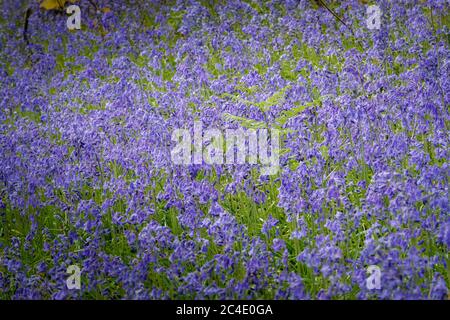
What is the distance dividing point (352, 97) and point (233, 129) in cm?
99

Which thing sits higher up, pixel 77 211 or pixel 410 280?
pixel 77 211

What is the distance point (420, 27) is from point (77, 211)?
12.0 feet

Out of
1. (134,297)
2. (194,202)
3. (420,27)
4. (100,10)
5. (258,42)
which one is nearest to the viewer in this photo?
(134,297)

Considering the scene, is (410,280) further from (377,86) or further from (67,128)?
(67,128)

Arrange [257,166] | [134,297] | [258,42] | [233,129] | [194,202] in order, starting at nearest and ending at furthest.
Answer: [134,297] → [194,202] → [257,166] → [233,129] → [258,42]

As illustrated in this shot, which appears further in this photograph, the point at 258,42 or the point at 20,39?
the point at 20,39

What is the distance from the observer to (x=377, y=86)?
16.8 feet

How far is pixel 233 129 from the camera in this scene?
16.1 ft

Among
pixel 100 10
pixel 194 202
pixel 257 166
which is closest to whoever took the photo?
pixel 194 202

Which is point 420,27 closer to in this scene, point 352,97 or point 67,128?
point 352,97

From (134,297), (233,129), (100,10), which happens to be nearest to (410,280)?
(134,297)

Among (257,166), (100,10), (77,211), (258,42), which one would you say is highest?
(100,10)

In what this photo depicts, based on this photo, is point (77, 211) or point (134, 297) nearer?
point (134, 297)
